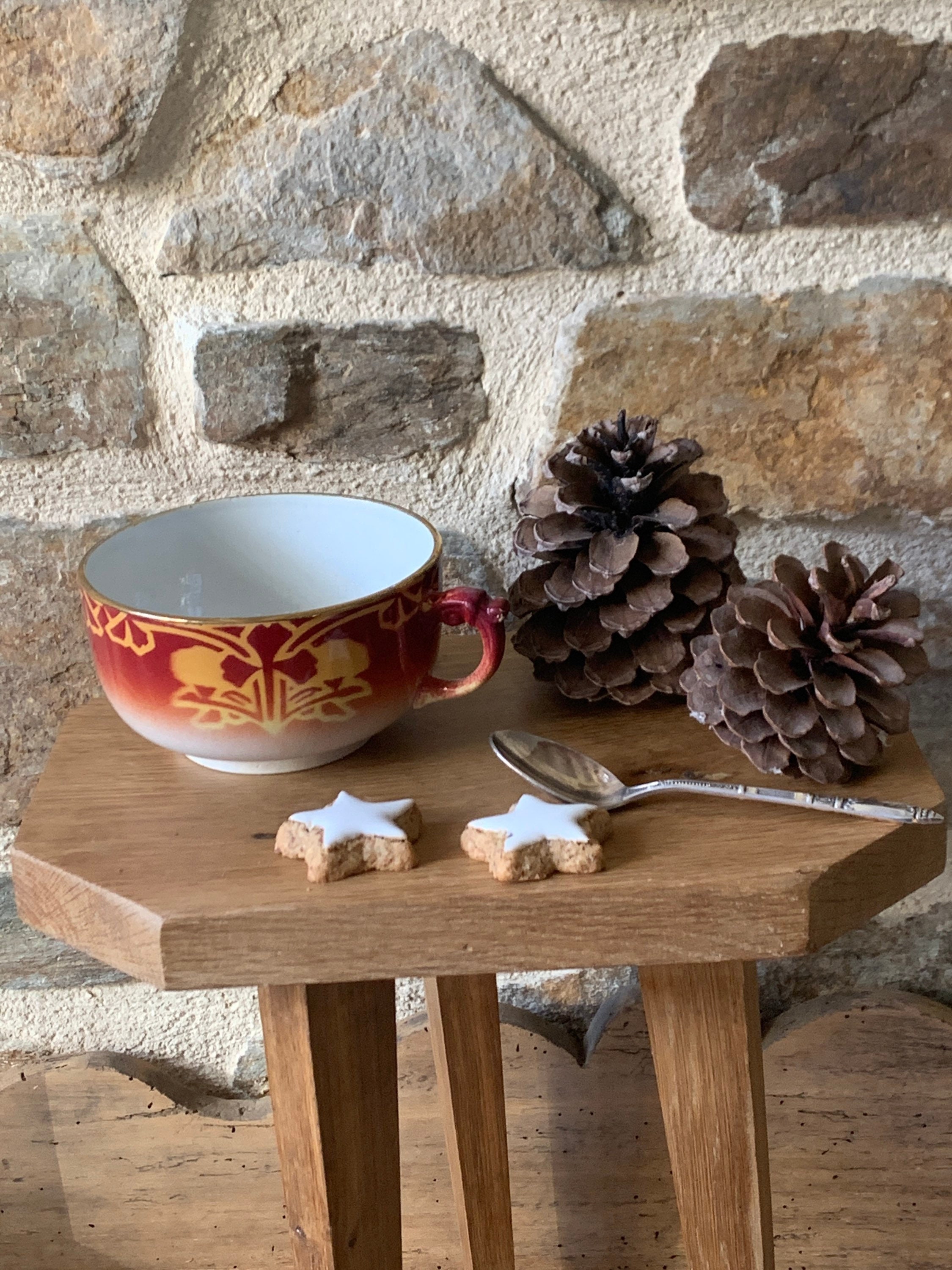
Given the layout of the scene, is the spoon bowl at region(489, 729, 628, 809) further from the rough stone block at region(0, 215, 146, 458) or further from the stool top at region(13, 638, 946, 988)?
the rough stone block at region(0, 215, 146, 458)

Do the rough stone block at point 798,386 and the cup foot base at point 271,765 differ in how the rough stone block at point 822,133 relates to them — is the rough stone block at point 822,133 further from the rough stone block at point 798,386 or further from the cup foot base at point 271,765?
the cup foot base at point 271,765

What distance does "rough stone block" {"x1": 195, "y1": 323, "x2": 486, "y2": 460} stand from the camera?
1.90ft

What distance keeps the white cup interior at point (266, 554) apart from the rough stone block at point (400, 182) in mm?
130

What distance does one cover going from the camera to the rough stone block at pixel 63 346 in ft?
1.86

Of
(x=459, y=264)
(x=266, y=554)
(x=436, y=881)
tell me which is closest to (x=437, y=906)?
(x=436, y=881)

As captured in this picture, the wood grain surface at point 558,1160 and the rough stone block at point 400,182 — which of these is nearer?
the rough stone block at point 400,182

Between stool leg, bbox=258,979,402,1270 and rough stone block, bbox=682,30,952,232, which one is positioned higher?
rough stone block, bbox=682,30,952,232

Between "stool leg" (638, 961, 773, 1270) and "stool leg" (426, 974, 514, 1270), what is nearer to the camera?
"stool leg" (638, 961, 773, 1270)

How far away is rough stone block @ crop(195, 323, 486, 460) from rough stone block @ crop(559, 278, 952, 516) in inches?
2.4

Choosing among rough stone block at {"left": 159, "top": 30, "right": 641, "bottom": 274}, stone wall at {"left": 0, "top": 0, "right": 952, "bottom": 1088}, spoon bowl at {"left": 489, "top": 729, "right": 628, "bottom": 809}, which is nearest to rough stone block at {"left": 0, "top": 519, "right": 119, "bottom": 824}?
stone wall at {"left": 0, "top": 0, "right": 952, "bottom": 1088}

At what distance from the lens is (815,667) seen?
1.46 feet

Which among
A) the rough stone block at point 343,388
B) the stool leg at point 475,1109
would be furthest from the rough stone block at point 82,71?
the stool leg at point 475,1109

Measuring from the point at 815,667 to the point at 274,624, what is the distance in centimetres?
21

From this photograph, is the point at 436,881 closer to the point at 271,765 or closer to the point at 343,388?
the point at 271,765
